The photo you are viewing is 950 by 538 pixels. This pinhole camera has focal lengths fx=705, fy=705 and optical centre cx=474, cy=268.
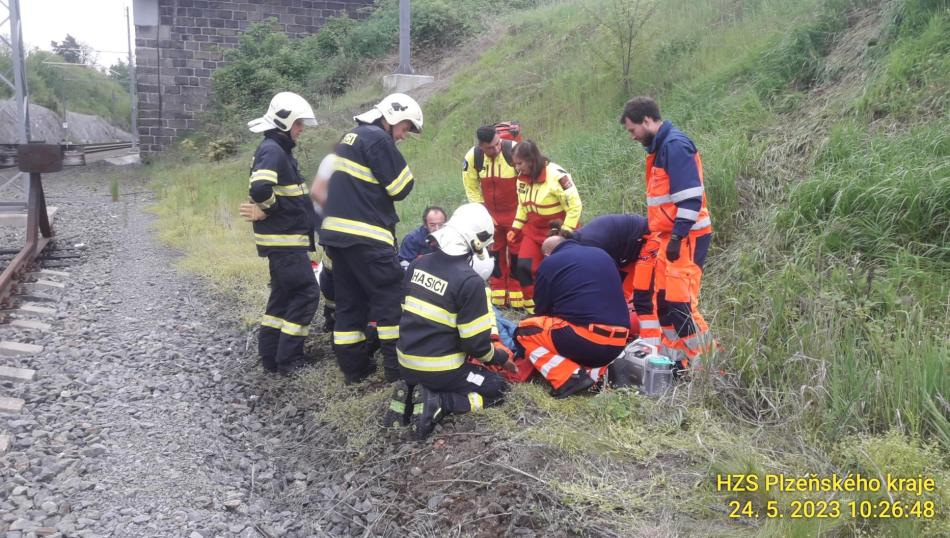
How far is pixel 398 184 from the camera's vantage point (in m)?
4.66

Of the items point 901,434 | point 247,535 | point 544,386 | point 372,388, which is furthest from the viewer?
point 372,388

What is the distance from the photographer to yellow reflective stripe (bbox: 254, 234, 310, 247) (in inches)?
207

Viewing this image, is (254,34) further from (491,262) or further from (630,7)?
(491,262)

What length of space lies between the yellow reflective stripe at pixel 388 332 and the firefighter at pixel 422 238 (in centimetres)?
136

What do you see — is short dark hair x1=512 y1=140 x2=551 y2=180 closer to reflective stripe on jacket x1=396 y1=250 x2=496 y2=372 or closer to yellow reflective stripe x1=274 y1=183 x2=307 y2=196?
yellow reflective stripe x1=274 y1=183 x2=307 y2=196

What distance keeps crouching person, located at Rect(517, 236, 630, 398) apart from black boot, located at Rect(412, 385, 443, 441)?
0.81 metres

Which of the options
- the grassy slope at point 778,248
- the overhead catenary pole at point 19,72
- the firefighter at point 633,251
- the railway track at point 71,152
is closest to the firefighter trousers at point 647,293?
the firefighter at point 633,251

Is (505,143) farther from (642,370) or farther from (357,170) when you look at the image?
(642,370)

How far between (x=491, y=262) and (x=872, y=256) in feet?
9.33

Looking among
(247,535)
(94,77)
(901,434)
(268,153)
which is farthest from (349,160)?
(94,77)

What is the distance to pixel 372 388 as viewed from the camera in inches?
195

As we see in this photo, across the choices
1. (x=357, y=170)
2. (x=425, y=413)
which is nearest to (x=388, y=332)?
(x=425, y=413)

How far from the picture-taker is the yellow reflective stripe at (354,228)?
461 centimetres

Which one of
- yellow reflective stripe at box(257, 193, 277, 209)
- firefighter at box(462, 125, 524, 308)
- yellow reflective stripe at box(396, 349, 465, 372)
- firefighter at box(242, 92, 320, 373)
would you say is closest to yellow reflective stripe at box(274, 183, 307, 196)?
firefighter at box(242, 92, 320, 373)
